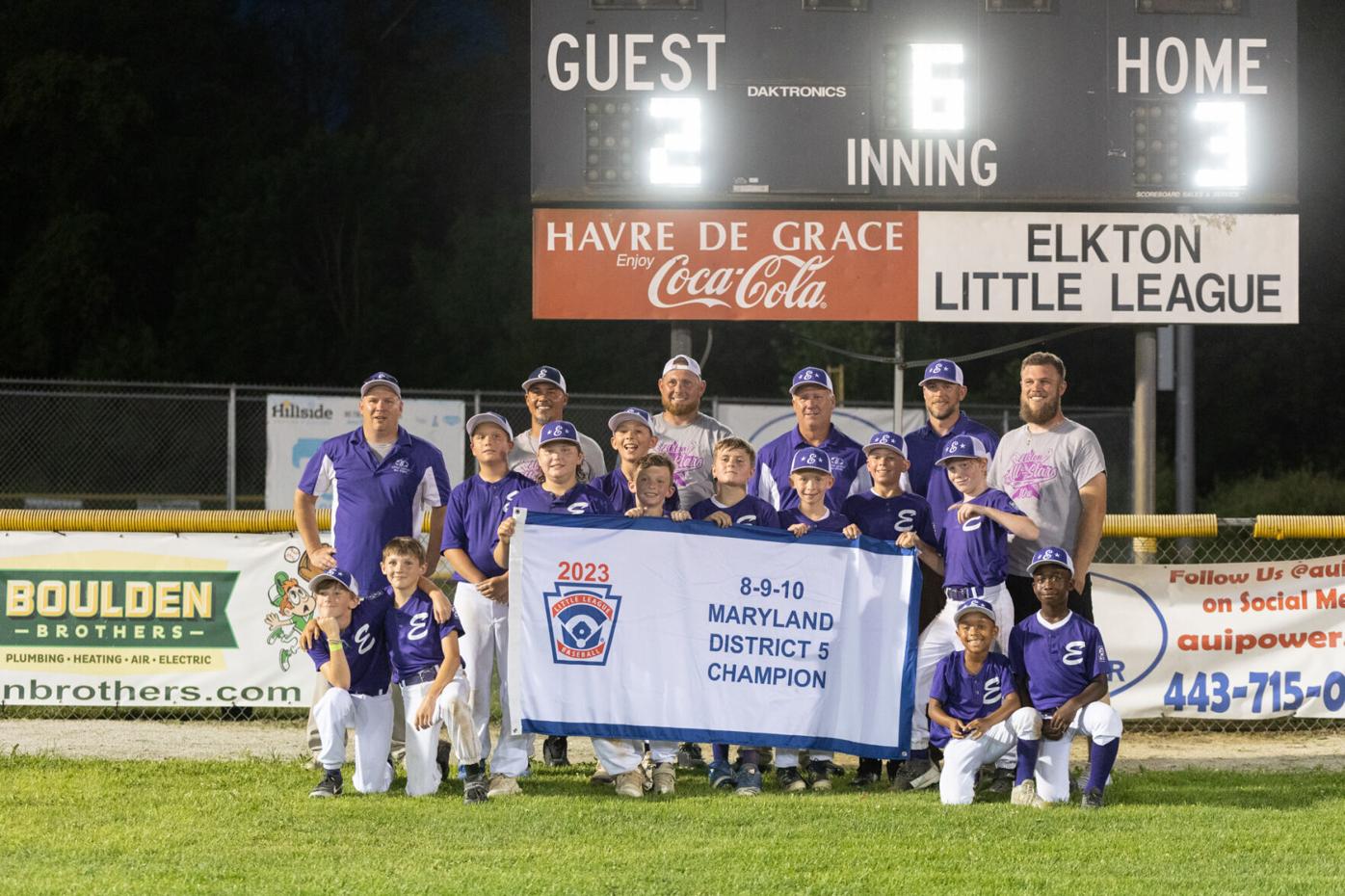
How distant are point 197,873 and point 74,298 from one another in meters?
30.1

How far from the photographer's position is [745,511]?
7.86m

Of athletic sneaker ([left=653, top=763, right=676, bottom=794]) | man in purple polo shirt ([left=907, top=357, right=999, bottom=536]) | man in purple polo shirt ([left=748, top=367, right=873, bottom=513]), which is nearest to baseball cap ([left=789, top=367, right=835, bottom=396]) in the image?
man in purple polo shirt ([left=748, top=367, right=873, bottom=513])

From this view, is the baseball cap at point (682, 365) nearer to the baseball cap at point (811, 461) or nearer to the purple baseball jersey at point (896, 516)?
the baseball cap at point (811, 461)

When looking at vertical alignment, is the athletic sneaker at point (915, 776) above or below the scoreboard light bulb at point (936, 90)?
below

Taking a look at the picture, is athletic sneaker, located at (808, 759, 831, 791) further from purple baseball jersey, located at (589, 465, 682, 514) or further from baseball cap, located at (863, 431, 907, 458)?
baseball cap, located at (863, 431, 907, 458)

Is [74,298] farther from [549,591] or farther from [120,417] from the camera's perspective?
[549,591]

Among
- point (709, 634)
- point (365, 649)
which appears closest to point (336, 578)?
point (365, 649)

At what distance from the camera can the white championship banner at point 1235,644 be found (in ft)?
31.6

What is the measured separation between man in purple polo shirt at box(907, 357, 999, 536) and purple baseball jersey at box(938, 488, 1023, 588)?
1.12ft

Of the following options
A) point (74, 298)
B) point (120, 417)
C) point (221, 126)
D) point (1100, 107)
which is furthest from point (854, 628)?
point (221, 126)

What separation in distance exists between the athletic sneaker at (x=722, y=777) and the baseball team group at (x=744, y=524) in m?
0.02

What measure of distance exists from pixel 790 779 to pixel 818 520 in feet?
3.96

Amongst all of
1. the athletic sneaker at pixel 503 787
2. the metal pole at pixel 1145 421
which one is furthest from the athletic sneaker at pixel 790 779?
the metal pole at pixel 1145 421

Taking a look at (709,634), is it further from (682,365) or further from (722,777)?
(682,365)
